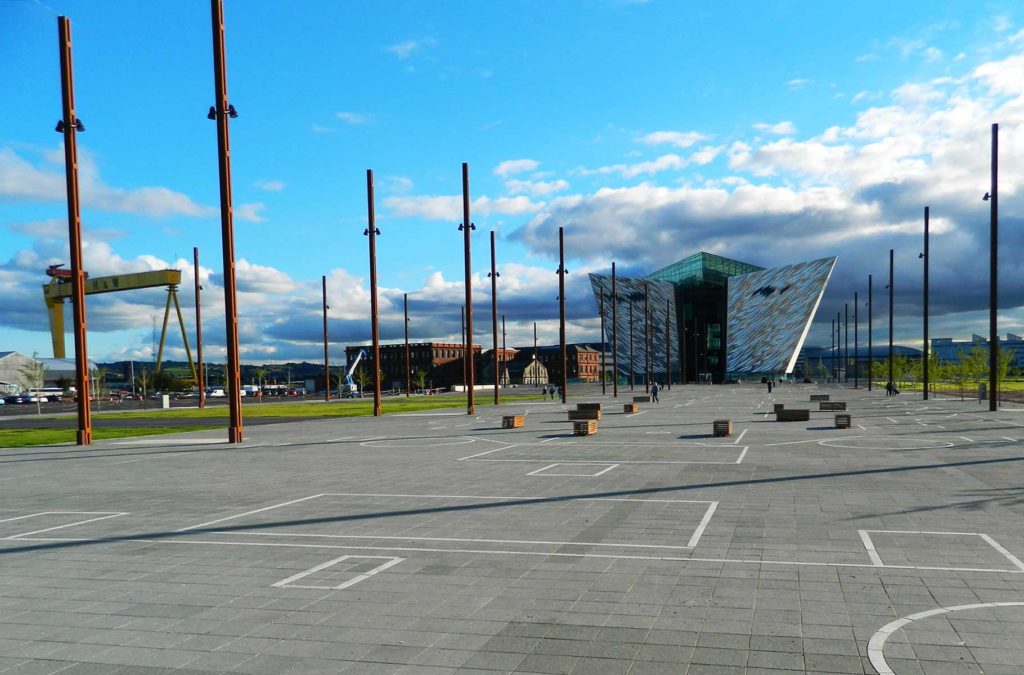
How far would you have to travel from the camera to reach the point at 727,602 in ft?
22.8

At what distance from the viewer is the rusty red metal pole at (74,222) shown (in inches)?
1080

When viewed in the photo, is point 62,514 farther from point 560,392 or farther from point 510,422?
point 560,392

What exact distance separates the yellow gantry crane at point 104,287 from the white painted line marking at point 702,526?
3087 inches

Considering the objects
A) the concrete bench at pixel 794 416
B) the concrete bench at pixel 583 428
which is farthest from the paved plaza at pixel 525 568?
the concrete bench at pixel 794 416

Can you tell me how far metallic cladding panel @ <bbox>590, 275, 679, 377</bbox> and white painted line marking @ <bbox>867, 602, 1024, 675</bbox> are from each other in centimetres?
13351

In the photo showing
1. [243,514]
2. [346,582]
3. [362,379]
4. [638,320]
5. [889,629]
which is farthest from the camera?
[638,320]

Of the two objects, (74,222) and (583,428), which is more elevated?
(74,222)

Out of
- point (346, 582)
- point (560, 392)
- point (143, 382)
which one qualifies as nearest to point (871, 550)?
point (346, 582)

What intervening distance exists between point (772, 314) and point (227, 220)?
386ft

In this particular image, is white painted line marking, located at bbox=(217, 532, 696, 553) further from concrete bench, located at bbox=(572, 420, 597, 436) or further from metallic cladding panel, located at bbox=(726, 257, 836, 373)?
metallic cladding panel, located at bbox=(726, 257, 836, 373)

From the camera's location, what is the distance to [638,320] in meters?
142

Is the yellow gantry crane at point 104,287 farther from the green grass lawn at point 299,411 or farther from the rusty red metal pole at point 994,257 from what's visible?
the rusty red metal pole at point 994,257

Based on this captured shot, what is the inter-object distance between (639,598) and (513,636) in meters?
1.57

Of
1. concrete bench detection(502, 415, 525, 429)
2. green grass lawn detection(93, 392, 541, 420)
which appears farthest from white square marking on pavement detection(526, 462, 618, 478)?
green grass lawn detection(93, 392, 541, 420)
